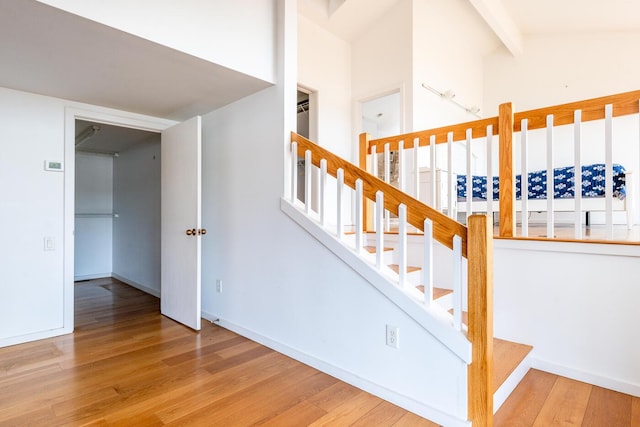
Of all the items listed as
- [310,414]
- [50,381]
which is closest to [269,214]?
[310,414]

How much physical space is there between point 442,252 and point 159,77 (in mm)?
2555

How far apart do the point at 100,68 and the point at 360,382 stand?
2.79m

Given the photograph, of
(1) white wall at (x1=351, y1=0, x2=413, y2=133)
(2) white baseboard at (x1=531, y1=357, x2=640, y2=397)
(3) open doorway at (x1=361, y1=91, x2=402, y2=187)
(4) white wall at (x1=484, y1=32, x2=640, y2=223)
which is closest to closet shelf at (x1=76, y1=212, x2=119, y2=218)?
(1) white wall at (x1=351, y1=0, x2=413, y2=133)

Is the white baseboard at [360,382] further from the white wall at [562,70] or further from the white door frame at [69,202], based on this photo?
the white wall at [562,70]

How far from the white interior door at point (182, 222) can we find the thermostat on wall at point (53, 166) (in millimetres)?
895

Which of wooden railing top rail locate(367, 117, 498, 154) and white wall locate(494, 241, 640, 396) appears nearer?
white wall locate(494, 241, 640, 396)

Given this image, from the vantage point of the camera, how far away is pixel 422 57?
14.5ft

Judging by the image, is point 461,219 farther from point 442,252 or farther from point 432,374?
point 432,374

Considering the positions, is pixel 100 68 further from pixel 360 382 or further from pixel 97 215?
pixel 97 215

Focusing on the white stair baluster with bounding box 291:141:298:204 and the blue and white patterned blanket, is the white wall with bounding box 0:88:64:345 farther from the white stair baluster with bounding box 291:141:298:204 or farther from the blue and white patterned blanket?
the blue and white patterned blanket

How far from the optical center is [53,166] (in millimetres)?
3023

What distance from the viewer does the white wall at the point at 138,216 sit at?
4629mm

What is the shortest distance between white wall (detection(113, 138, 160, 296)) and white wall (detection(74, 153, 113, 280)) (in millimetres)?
140

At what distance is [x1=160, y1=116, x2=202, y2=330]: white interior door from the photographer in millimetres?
3139
